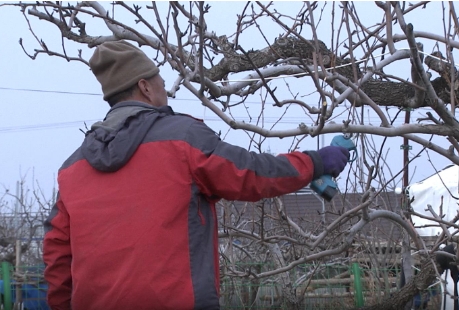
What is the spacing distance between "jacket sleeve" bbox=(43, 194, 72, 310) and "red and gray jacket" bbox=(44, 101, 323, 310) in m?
0.10

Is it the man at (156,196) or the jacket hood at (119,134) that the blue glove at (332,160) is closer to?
the man at (156,196)

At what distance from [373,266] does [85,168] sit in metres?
5.20

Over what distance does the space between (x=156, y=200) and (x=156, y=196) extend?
0.05ft

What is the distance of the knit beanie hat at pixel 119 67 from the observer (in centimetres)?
276

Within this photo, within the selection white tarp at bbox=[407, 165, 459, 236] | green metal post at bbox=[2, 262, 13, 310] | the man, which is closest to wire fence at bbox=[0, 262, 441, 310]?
white tarp at bbox=[407, 165, 459, 236]

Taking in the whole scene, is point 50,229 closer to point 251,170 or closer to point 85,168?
point 85,168

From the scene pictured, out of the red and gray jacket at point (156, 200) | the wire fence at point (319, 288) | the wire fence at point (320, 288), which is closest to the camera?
the red and gray jacket at point (156, 200)

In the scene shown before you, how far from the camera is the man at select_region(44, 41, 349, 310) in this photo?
2.40 m

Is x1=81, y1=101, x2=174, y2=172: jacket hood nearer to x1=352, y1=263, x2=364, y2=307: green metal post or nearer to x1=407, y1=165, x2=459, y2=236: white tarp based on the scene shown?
x1=352, y1=263, x2=364, y2=307: green metal post

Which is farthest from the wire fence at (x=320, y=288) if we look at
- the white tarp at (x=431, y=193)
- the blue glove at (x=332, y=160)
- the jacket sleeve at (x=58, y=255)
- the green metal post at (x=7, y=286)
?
the blue glove at (x=332, y=160)

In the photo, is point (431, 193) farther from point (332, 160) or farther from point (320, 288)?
point (332, 160)

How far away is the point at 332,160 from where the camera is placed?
263cm

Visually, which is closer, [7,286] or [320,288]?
[320,288]

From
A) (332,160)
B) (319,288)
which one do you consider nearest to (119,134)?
(332,160)
